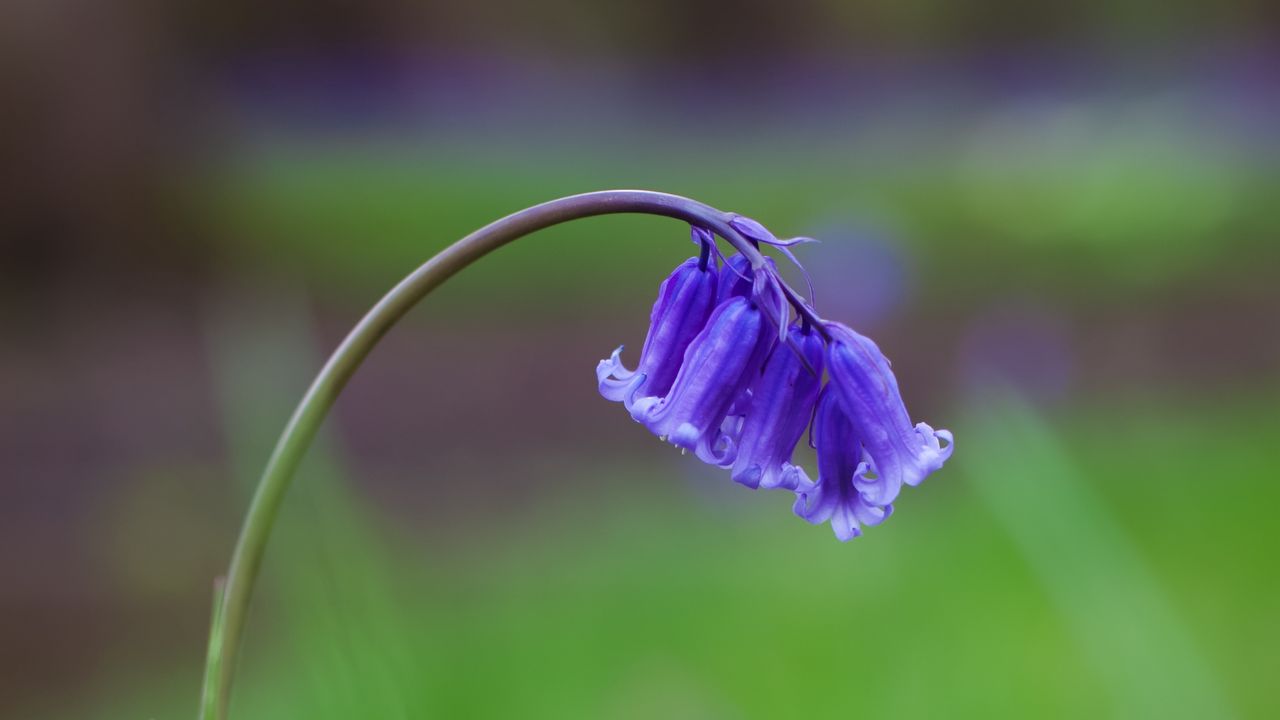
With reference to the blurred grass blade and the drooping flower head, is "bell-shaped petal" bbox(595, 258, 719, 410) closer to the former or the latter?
the drooping flower head

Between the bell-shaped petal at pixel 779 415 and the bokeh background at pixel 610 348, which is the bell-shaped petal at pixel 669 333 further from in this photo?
the bokeh background at pixel 610 348

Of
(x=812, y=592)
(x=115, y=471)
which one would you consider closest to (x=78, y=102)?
(x=115, y=471)

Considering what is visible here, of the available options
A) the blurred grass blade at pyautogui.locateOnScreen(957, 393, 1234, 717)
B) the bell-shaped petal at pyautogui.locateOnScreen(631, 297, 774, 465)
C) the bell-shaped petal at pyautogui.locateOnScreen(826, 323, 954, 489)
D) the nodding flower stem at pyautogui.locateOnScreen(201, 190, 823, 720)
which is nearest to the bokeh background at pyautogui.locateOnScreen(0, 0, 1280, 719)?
the blurred grass blade at pyautogui.locateOnScreen(957, 393, 1234, 717)

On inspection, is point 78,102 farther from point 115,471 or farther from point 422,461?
point 422,461

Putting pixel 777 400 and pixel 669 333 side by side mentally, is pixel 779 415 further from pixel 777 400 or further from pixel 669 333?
pixel 669 333

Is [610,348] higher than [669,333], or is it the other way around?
[669,333]

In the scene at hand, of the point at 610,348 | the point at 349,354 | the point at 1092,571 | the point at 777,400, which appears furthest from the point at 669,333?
the point at 610,348

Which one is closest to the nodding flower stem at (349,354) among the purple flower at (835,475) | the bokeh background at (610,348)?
the purple flower at (835,475)
